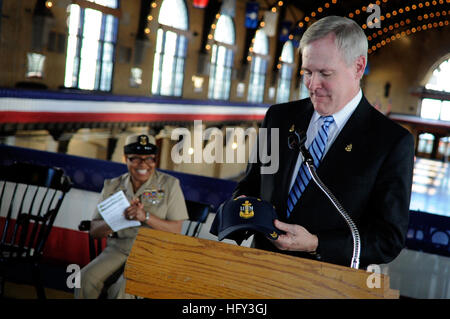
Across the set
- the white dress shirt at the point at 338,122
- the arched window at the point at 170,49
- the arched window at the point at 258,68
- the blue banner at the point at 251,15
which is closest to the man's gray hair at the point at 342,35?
the white dress shirt at the point at 338,122

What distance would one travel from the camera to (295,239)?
1.50m

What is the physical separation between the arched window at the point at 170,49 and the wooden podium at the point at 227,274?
1264 cm

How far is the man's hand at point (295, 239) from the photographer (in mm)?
1486

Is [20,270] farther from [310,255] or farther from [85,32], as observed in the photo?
[85,32]

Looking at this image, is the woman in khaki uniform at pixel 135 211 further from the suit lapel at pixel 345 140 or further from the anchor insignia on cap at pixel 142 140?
the suit lapel at pixel 345 140

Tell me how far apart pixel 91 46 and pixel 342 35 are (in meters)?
10.2

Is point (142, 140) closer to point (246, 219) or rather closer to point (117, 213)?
point (117, 213)

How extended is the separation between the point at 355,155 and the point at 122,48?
11068mm

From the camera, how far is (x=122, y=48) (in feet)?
39.7

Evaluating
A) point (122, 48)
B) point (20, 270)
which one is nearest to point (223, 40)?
point (122, 48)

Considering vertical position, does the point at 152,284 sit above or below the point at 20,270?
above

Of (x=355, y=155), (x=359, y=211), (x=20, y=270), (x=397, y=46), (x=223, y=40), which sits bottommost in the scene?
(x=20, y=270)
